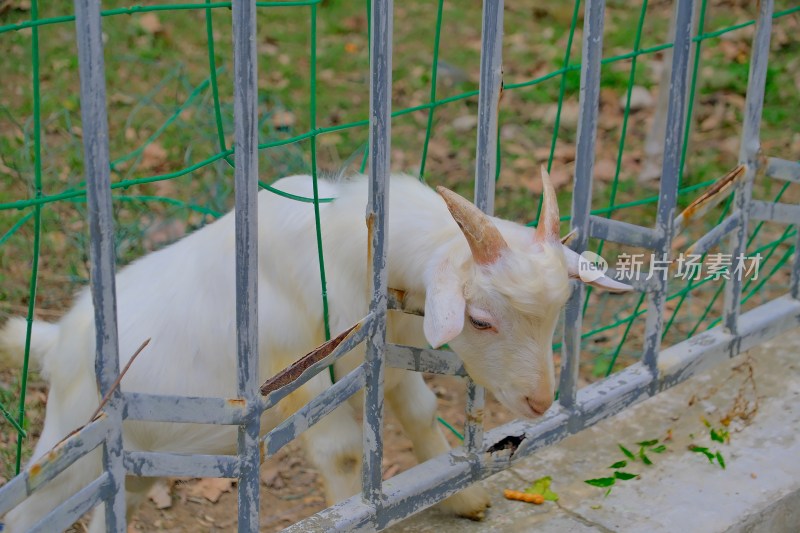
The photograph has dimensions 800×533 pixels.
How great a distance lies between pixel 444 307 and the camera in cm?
229

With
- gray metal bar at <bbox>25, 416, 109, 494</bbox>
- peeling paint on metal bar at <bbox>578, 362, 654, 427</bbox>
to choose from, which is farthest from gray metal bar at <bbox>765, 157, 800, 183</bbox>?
gray metal bar at <bbox>25, 416, 109, 494</bbox>

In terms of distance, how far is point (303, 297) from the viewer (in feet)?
8.98

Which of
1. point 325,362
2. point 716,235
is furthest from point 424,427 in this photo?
point 716,235

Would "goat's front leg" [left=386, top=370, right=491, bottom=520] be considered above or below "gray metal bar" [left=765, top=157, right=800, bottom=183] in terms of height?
below

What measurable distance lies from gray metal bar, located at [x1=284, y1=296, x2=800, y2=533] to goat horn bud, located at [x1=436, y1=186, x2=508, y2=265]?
0.69m

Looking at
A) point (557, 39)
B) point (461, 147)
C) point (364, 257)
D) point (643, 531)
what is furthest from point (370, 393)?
point (557, 39)

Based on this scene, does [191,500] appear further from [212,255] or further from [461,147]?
[461,147]

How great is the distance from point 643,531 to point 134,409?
1.62 metres

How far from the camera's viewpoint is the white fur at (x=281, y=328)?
100.0 inches

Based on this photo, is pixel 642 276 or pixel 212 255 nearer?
pixel 212 255

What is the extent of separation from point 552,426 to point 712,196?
2.87ft

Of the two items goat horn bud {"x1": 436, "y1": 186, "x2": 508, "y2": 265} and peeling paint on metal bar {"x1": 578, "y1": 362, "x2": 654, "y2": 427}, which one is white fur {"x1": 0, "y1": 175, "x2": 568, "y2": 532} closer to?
goat horn bud {"x1": 436, "y1": 186, "x2": 508, "y2": 265}

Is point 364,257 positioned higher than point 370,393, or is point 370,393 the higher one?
point 364,257

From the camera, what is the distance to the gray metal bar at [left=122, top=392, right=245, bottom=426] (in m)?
2.01
